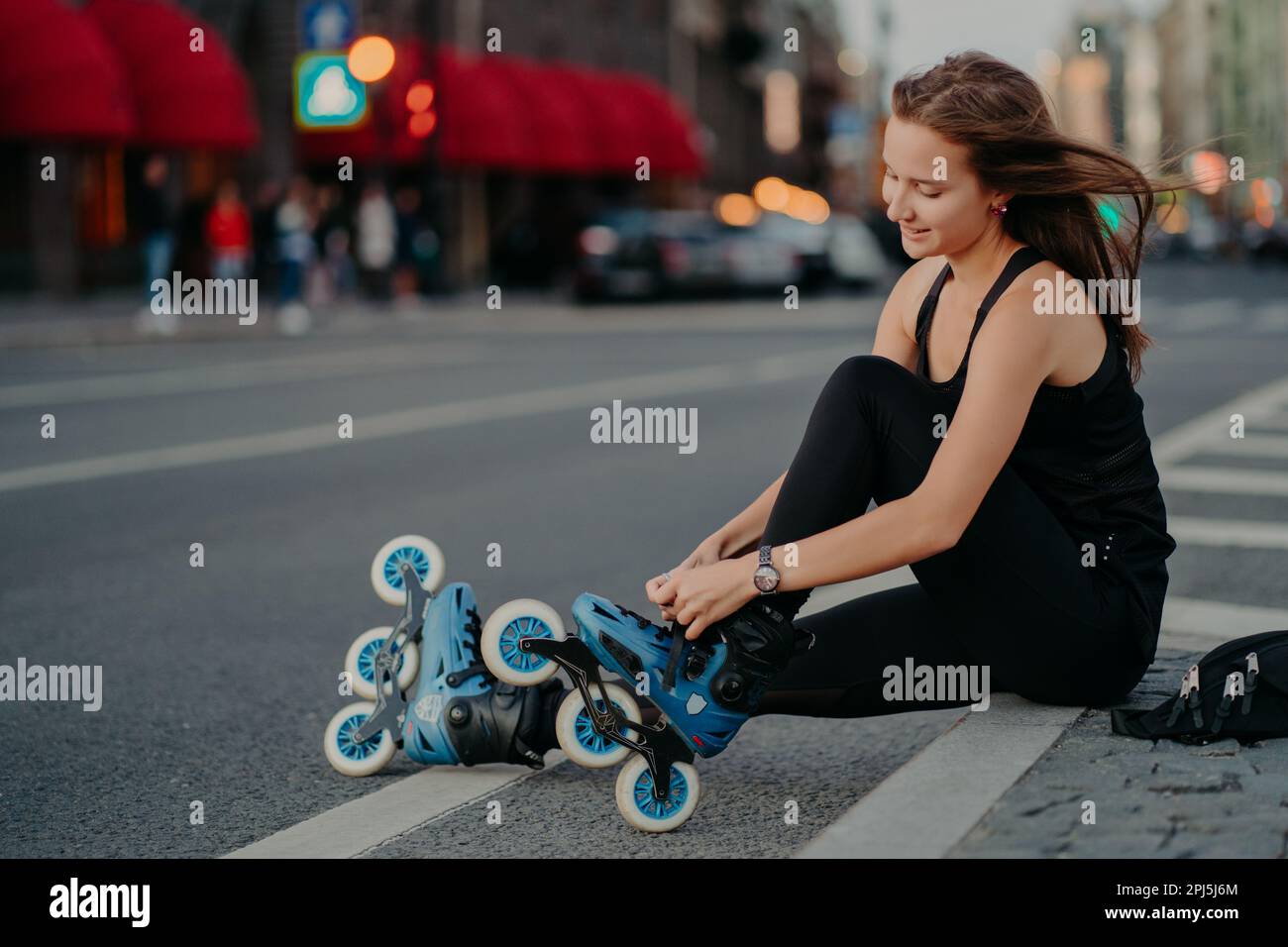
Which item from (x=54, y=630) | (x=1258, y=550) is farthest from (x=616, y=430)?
(x=54, y=630)

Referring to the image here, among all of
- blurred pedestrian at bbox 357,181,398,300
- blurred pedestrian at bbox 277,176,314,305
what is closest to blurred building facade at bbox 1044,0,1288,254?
blurred pedestrian at bbox 357,181,398,300

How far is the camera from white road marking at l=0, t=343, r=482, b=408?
46.6ft

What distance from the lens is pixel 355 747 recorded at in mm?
4109

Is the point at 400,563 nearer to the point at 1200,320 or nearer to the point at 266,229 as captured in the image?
the point at 1200,320

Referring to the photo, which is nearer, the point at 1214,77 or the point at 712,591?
the point at 712,591

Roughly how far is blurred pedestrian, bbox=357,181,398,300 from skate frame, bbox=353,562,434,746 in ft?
75.4

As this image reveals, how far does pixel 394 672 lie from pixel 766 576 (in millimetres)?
1007

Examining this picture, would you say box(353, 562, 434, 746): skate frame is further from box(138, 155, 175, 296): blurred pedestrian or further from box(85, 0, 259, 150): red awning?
box(85, 0, 259, 150): red awning

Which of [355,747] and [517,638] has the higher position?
[517,638]

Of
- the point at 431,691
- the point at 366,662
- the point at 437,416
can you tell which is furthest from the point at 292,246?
the point at 431,691

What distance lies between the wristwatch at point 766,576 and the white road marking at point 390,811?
0.84 m

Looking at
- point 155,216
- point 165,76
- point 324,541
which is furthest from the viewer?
point 165,76

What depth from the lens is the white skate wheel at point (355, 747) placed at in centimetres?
408
